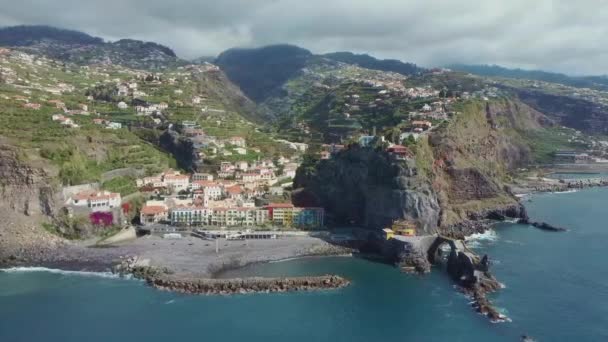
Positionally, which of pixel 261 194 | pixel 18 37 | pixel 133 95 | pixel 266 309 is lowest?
pixel 266 309

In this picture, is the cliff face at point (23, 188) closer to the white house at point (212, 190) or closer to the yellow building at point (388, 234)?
the white house at point (212, 190)

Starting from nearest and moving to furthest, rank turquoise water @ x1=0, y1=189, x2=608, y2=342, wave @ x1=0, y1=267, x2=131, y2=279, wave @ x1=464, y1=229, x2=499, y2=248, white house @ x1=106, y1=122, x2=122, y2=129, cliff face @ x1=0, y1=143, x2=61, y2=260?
1. turquoise water @ x1=0, y1=189, x2=608, y2=342
2. wave @ x1=0, y1=267, x2=131, y2=279
3. cliff face @ x1=0, y1=143, x2=61, y2=260
4. wave @ x1=464, y1=229, x2=499, y2=248
5. white house @ x1=106, y1=122, x2=122, y2=129

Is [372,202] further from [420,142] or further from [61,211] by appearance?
[61,211]

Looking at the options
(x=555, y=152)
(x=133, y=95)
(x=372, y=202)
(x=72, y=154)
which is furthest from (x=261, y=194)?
(x=555, y=152)

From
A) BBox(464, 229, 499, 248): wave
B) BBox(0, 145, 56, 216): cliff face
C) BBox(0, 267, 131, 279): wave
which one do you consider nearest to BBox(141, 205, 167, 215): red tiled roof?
BBox(0, 145, 56, 216): cliff face

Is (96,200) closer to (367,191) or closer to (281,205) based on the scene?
(281,205)

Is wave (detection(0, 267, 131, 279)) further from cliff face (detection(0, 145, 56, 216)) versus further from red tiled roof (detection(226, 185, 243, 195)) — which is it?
red tiled roof (detection(226, 185, 243, 195))
